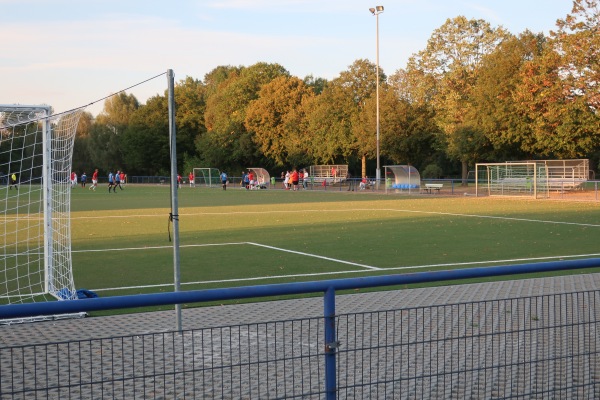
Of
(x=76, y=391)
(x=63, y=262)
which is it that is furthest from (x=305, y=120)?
(x=76, y=391)

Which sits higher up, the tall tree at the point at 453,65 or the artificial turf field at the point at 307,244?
the tall tree at the point at 453,65

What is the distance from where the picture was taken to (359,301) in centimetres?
1084

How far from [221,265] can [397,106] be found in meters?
53.0

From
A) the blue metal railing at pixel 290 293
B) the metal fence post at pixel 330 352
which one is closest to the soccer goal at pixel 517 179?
the blue metal railing at pixel 290 293

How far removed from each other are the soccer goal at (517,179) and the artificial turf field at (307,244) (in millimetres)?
12820

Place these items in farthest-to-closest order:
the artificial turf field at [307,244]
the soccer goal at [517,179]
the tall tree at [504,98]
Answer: the tall tree at [504,98] → the soccer goal at [517,179] → the artificial turf field at [307,244]

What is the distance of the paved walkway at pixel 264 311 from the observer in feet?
Answer: 29.2

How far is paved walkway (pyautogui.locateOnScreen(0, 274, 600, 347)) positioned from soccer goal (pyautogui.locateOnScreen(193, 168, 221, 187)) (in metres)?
66.8

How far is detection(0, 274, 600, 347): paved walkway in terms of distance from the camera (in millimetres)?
8898

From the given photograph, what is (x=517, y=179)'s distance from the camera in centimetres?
4525

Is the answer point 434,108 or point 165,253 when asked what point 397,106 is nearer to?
point 434,108

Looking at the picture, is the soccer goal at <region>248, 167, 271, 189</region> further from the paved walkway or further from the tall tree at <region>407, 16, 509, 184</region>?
the paved walkway

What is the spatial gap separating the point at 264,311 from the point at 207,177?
70.4 meters

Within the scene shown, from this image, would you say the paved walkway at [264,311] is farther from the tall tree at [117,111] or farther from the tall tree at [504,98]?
the tall tree at [117,111]
